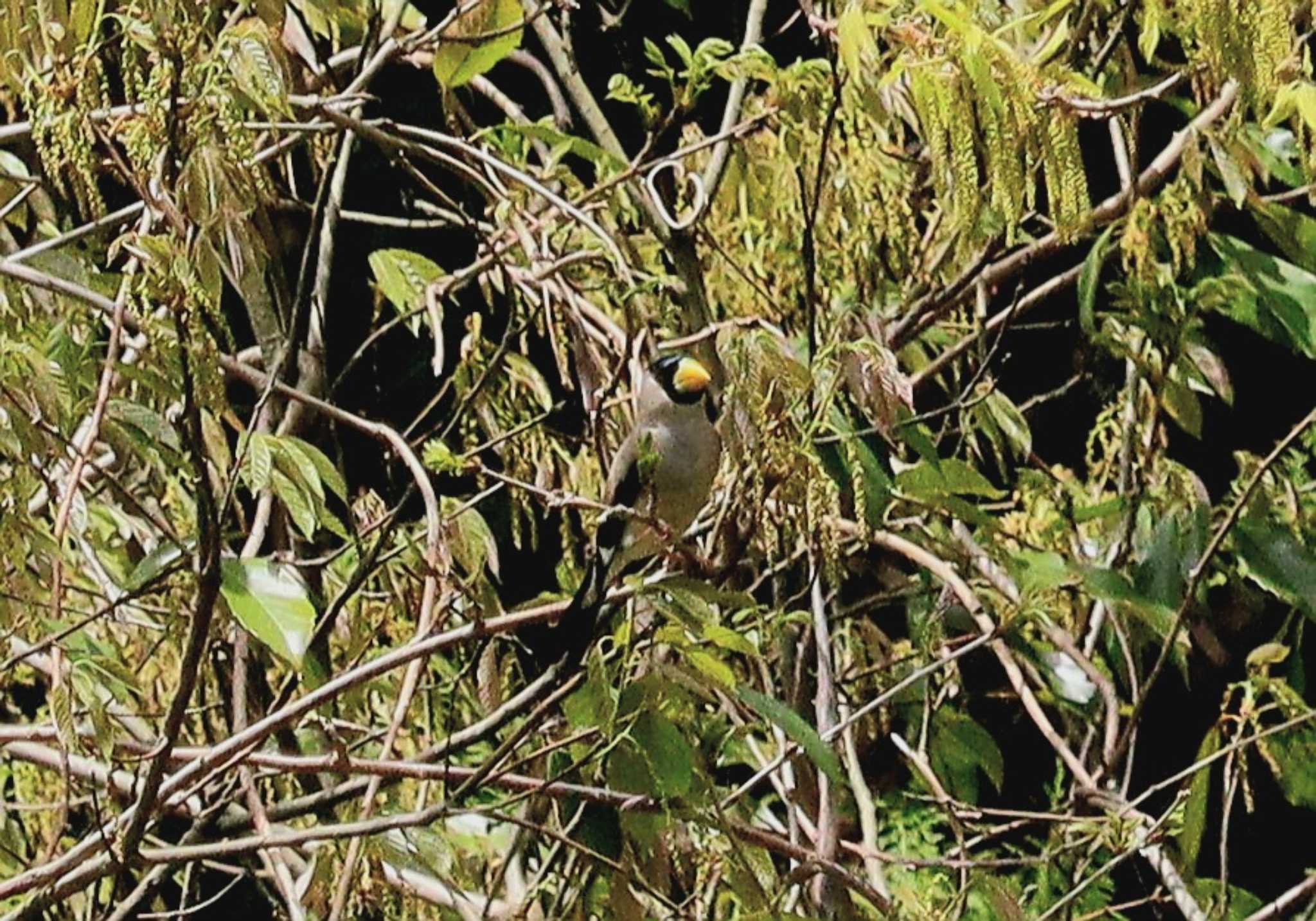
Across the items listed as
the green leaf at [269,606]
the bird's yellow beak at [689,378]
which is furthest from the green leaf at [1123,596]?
the green leaf at [269,606]

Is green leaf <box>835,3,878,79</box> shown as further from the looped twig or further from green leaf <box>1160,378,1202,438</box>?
green leaf <box>1160,378,1202,438</box>

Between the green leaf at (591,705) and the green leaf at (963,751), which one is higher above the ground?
the green leaf at (591,705)

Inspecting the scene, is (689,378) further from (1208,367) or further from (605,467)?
(1208,367)

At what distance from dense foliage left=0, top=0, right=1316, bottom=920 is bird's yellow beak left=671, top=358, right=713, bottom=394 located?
100 mm

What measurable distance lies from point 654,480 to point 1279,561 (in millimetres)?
798

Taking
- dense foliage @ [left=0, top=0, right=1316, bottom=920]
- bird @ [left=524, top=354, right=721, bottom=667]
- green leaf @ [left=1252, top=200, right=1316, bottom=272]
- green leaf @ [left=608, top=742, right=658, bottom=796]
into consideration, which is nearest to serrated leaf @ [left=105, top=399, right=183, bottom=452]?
dense foliage @ [left=0, top=0, right=1316, bottom=920]

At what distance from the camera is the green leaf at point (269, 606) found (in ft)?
4.34

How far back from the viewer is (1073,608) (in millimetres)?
2562

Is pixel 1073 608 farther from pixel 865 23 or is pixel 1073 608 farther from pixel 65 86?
pixel 65 86

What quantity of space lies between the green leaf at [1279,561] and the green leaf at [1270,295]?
26cm

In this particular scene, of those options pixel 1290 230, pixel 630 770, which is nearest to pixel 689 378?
pixel 1290 230

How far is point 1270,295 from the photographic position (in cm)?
220

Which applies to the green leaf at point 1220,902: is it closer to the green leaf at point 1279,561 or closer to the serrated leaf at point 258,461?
the green leaf at point 1279,561

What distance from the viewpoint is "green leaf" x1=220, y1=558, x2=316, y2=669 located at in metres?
1.32
